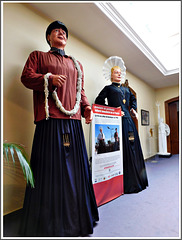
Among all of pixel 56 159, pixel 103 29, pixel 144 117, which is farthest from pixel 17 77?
pixel 144 117

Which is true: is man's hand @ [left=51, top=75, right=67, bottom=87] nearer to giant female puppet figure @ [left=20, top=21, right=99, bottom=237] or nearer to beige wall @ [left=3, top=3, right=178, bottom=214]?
giant female puppet figure @ [left=20, top=21, right=99, bottom=237]

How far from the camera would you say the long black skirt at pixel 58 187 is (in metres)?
1.31

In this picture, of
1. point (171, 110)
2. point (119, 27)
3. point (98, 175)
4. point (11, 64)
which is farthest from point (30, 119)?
point (171, 110)

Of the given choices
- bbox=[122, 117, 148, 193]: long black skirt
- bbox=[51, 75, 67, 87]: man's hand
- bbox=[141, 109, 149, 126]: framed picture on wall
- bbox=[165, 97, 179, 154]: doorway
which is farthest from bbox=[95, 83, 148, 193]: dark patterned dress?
bbox=[165, 97, 179, 154]: doorway

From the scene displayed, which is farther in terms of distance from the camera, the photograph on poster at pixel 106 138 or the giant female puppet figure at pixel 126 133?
the giant female puppet figure at pixel 126 133

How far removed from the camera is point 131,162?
2.55 metres

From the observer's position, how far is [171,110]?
21.0ft

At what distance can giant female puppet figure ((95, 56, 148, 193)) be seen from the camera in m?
2.51

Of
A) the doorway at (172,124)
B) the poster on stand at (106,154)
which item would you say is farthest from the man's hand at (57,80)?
the doorway at (172,124)

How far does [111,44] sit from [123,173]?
7.18 feet

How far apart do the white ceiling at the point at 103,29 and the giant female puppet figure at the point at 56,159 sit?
78 cm

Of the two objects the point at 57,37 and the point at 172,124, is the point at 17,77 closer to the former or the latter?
the point at 57,37

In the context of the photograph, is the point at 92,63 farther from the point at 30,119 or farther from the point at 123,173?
the point at 123,173

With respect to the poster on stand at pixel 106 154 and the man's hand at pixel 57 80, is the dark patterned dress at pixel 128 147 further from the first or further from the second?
the man's hand at pixel 57 80
